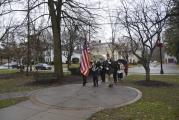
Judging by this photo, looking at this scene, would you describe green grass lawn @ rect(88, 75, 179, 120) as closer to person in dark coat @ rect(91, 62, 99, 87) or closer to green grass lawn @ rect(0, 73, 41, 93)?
person in dark coat @ rect(91, 62, 99, 87)

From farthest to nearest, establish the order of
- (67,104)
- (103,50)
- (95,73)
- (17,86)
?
1. (103,50)
2. (17,86)
3. (95,73)
4. (67,104)

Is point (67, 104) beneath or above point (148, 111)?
above

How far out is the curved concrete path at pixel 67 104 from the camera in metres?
11.5

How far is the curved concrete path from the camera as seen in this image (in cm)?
1152

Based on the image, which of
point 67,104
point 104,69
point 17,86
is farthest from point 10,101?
point 104,69

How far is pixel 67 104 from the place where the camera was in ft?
44.4

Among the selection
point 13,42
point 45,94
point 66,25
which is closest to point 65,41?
point 13,42

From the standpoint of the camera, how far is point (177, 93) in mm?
16766

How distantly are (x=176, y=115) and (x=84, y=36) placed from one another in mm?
16735

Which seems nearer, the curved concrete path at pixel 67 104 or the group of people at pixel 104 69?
the curved concrete path at pixel 67 104

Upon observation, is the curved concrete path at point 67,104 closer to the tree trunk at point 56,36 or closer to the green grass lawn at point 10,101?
the green grass lawn at point 10,101

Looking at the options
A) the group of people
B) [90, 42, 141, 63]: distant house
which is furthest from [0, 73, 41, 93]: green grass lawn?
[90, 42, 141, 63]: distant house

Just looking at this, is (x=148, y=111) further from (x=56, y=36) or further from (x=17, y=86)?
(x=56, y=36)

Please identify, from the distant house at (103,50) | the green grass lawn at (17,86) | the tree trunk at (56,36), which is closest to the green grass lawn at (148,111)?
the green grass lawn at (17,86)
